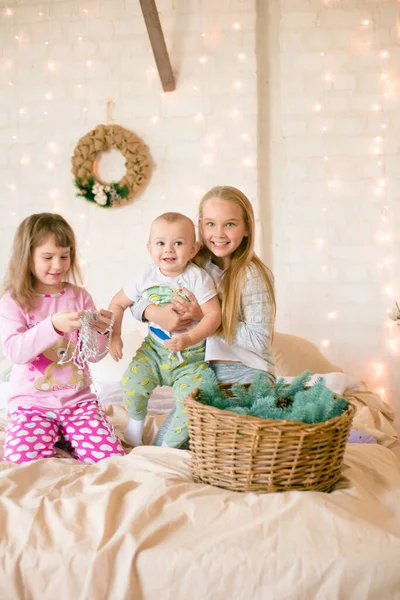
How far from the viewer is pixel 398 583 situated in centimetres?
112

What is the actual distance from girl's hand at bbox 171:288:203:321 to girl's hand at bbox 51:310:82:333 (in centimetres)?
31

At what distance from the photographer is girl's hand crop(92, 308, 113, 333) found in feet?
5.92

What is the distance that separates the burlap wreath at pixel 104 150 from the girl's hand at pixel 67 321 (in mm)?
1953

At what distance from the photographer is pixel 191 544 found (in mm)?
1174

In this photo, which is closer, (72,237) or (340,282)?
(72,237)

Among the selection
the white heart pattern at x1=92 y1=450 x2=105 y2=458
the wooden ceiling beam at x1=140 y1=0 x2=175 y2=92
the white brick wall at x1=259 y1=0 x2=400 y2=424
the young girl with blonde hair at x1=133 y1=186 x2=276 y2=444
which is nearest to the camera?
the white heart pattern at x1=92 y1=450 x2=105 y2=458

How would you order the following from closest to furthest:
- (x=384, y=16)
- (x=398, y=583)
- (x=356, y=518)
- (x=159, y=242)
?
1. (x=398, y=583)
2. (x=356, y=518)
3. (x=159, y=242)
4. (x=384, y=16)

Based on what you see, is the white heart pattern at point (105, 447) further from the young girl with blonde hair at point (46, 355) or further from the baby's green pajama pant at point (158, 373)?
the baby's green pajama pant at point (158, 373)

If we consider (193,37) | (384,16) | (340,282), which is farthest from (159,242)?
(384,16)

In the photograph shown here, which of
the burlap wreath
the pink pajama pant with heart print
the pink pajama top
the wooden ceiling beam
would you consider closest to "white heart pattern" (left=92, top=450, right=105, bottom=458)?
the pink pajama pant with heart print

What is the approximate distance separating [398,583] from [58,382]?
117 centimetres

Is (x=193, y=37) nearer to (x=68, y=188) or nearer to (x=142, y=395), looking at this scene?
(x=68, y=188)

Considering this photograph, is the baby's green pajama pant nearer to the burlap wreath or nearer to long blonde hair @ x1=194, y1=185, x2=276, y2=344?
long blonde hair @ x1=194, y1=185, x2=276, y2=344

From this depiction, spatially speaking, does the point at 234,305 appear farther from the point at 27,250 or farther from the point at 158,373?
the point at 27,250
